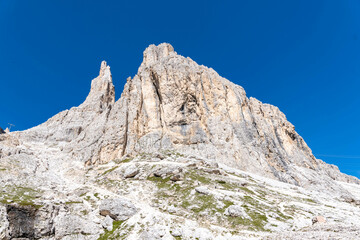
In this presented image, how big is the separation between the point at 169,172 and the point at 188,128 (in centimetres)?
4416

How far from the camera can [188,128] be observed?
99.4 meters

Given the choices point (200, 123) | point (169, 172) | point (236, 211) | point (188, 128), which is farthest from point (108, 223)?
point (200, 123)

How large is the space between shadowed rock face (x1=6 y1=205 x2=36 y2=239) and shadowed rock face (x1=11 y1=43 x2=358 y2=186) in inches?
2350

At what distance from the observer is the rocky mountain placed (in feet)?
101

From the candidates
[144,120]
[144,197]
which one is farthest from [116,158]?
[144,197]

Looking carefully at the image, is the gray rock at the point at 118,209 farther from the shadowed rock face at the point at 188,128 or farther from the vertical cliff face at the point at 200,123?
the shadowed rock face at the point at 188,128

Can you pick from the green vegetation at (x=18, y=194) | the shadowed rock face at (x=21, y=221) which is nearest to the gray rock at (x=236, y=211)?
the shadowed rock face at (x=21, y=221)

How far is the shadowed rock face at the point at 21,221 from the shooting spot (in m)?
27.6

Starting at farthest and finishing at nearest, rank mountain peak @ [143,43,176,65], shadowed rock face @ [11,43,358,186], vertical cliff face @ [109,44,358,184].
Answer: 1. mountain peak @ [143,43,176,65]
2. vertical cliff face @ [109,44,358,184]
3. shadowed rock face @ [11,43,358,186]

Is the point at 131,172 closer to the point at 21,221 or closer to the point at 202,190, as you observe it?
the point at 202,190

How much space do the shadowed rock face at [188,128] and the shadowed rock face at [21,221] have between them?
59.7 metres

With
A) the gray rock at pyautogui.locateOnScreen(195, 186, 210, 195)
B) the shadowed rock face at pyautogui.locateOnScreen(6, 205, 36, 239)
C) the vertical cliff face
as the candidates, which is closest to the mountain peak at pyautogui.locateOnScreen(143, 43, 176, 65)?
the vertical cliff face

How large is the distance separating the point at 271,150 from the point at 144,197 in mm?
77038

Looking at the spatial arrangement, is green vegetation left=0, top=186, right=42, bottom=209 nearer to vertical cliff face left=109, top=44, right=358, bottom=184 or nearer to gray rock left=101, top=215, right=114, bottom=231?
gray rock left=101, top=215, right=114, bottom=231
